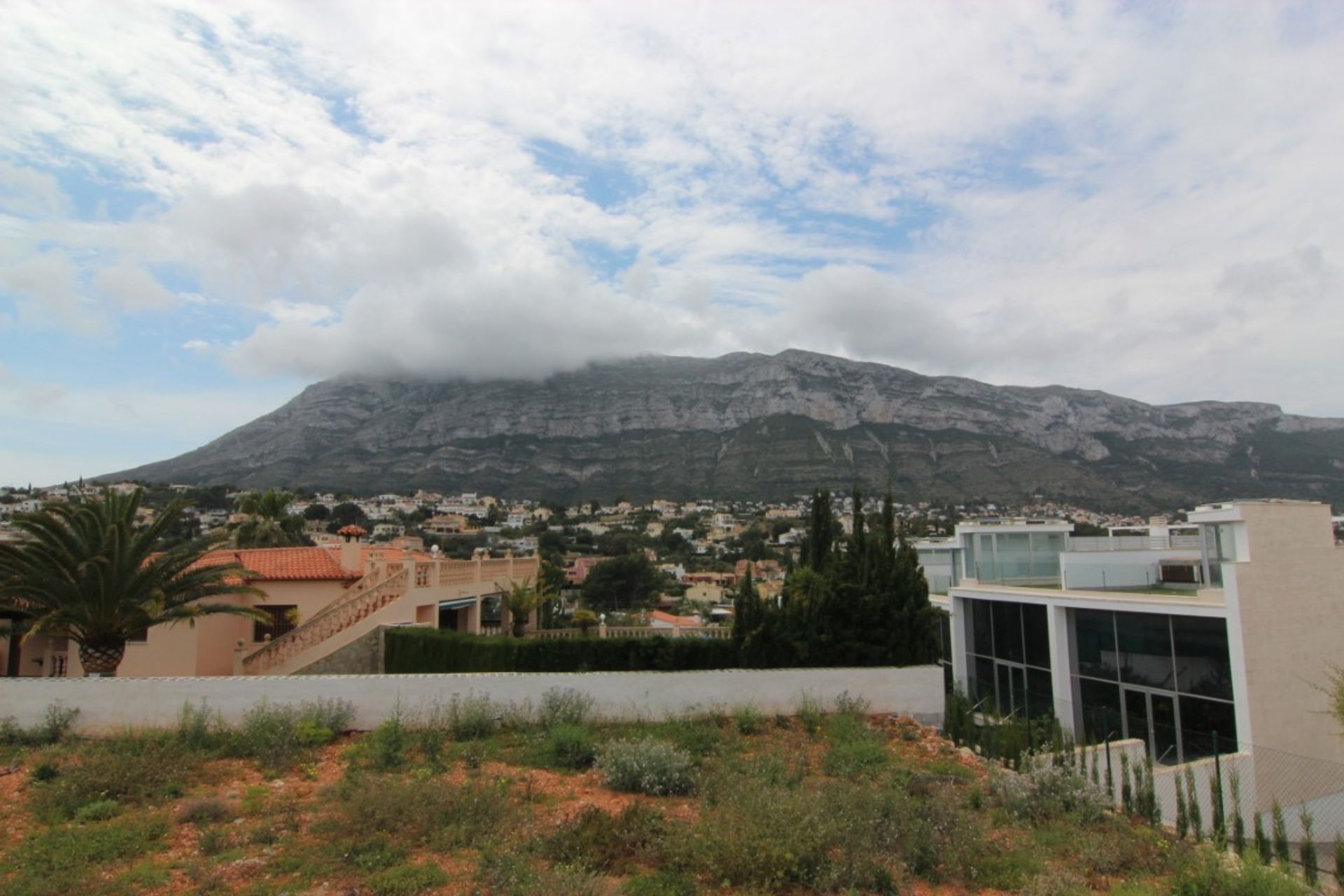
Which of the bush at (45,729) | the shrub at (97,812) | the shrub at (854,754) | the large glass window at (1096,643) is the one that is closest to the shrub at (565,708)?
the shrub at (854,754)

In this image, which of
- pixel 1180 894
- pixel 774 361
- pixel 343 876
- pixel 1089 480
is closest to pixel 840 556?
pixel 1180 894

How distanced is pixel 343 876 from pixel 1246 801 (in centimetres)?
1519

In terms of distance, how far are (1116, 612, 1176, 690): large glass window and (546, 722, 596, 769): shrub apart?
12414 mm

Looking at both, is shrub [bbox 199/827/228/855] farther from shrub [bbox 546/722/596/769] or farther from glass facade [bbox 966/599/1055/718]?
glass facade [bbox 966/599/1055/718]

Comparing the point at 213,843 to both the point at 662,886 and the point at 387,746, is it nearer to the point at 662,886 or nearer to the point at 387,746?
the point at 387,746

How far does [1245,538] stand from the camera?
1492 centimetres

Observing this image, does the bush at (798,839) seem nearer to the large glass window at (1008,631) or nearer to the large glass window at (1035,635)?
the large glass window at (1035,635)

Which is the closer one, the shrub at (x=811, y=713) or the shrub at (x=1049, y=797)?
the shrub at (x=1049, y=797)

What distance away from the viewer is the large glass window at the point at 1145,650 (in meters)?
16.2

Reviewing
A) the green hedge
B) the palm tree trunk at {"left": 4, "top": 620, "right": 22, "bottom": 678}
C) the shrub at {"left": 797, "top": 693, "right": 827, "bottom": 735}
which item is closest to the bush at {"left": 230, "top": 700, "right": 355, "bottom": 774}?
the green hedge

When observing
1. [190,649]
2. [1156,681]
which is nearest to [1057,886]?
[1156,681]

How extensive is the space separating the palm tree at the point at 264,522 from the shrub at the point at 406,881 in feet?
→ 101

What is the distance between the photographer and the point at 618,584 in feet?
204

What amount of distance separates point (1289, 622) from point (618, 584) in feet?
166
